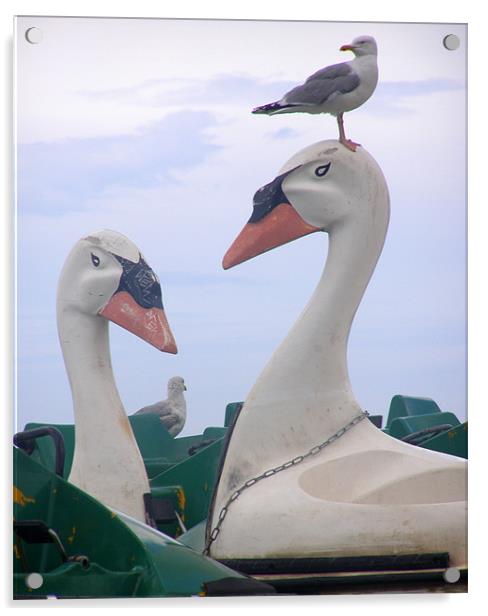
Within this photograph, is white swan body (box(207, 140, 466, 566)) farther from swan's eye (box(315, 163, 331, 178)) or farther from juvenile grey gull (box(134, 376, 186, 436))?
juvenile grey gull (box(134, 376, 186, 436))

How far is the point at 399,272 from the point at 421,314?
5.4 inches

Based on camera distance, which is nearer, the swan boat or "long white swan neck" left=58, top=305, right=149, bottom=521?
the swan boat

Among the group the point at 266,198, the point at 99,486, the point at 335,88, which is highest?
the point at 335,88

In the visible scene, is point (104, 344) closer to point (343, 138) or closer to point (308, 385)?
point (308, 385)

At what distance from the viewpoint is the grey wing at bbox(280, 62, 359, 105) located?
4461mm

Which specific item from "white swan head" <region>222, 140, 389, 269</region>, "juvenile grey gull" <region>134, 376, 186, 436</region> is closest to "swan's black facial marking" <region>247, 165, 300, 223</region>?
"white swan head" <region>222, 140, 389, 269</region>

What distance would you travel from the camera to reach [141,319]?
14.8 ft

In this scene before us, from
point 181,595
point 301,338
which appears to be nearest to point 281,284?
point 301,338

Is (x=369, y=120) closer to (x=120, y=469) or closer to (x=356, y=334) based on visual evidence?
(x=356, y=334)

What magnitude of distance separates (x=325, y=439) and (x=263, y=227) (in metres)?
0.62

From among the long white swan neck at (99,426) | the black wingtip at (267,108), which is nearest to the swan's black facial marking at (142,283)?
the long white swan neck at (99,426)

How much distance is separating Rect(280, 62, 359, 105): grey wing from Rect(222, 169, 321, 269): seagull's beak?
0.21m

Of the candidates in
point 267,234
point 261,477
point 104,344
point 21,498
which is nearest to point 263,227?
point 267,234

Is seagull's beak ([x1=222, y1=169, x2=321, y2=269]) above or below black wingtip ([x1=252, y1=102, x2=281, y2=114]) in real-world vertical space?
below
